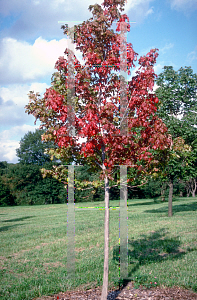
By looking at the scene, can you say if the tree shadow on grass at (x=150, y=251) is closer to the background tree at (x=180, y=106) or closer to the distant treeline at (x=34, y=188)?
the background tree at (x=180, y=106)

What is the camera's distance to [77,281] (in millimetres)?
4629

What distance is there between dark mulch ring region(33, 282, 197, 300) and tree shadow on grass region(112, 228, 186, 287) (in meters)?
0.35

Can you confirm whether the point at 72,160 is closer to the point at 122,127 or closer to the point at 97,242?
the point at 122,127

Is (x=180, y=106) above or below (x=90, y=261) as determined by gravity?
above

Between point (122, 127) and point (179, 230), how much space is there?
7075mm

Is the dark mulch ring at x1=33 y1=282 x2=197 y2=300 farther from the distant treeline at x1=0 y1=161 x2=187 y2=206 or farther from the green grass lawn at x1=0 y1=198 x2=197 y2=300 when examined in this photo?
the distant treeline at x1=0 y1=161 x2=187 y2=206

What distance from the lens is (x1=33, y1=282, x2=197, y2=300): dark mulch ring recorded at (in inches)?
155

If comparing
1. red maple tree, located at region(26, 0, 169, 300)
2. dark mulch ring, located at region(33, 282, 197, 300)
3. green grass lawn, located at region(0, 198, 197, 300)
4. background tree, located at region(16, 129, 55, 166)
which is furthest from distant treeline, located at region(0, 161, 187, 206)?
red maple tree, located at region(26, 0, 169, 300)

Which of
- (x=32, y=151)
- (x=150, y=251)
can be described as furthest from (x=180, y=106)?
(x=32, y=151)

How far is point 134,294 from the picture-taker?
13.4 ft

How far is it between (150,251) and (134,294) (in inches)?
112

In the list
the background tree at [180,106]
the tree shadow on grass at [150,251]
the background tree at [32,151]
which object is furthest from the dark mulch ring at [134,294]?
the background tree at [32,151]

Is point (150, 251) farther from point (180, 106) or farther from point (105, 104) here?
point (180, 106)

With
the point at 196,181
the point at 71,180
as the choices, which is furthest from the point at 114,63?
the point at 196,181
